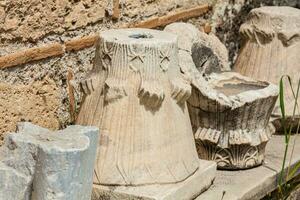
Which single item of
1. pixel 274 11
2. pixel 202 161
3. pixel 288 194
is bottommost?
pixel 288 194

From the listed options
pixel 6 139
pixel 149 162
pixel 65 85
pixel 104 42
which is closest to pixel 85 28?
pixel 65 85

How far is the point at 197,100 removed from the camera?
3.94 meters

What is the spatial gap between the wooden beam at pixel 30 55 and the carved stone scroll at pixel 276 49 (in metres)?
1.23

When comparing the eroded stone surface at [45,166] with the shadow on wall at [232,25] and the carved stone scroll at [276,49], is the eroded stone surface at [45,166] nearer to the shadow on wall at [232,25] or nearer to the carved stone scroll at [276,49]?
the carved stone scroll at [276,49]

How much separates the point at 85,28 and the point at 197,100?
62cm

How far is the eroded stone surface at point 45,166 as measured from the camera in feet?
9.43

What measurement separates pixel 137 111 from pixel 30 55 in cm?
59

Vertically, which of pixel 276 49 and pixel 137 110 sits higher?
pixel 137 110

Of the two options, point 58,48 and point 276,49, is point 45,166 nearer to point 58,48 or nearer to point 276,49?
point 58,48

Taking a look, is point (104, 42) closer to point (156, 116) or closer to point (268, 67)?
point (156, 116)

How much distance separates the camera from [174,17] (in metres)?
4.79

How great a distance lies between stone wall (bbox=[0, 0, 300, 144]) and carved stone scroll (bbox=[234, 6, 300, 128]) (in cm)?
56

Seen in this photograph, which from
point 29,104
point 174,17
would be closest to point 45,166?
point 29,104

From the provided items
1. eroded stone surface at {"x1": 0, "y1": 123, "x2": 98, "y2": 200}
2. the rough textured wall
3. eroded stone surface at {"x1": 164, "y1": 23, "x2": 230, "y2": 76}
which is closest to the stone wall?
the rough textured wall
